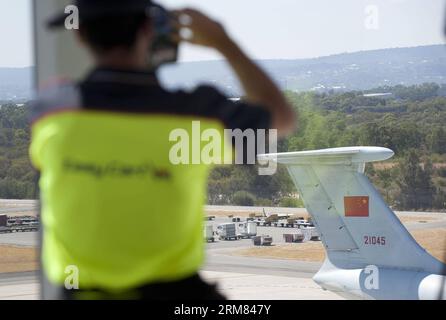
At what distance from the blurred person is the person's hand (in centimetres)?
4

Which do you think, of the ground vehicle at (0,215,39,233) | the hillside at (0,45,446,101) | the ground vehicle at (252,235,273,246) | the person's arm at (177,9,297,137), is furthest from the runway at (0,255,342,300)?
the person's arm at (177,9,297,137)

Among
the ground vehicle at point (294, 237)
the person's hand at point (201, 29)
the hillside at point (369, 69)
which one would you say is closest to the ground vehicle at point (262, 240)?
the ground vehicle at point (294, 237)

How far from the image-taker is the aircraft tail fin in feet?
28.5

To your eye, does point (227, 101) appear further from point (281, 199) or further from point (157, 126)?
point (281, 199)

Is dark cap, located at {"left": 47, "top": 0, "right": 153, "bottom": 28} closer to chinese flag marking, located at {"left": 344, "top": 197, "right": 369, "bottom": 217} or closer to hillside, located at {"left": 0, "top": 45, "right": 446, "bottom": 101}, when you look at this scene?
hillside, located at {"left": 0, "top": 45, "right": 446, "bottom": 101}

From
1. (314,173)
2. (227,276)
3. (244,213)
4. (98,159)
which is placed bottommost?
(227,276)

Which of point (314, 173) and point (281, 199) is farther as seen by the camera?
point (281, 199)

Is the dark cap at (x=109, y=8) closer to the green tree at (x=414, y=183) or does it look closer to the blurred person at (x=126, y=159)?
the blurred person at (x=126, y=159)

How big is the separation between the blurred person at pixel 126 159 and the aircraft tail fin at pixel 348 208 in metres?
7.56

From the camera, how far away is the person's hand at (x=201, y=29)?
1128mm

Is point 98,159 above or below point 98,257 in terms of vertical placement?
above

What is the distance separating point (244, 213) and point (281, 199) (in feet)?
3.96
